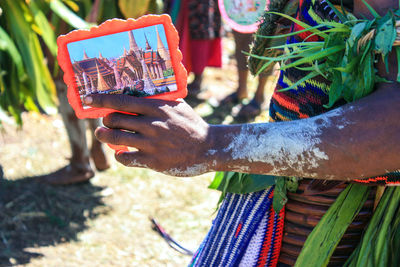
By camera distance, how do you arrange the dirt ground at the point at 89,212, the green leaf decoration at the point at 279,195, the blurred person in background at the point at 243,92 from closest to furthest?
the green leaf decoration at the point at 279,195
the dirt ground at the point at 89,212
the blurred person in background at the point at 243,92

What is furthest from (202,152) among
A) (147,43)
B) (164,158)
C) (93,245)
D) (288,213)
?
(93,245)

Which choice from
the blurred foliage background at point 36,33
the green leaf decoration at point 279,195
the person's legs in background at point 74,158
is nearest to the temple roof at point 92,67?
the green leaf decoration at point 279,195

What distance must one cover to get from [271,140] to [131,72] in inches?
13.5

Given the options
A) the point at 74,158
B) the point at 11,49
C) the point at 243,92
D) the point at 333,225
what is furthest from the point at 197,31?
the point at 333,225

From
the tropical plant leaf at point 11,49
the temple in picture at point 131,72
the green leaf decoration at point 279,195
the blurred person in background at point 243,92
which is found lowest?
the blurred person in background at point 243,92

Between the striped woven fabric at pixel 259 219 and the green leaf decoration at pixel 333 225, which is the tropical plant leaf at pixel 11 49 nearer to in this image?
the striped woven fabric at pixel 259 219

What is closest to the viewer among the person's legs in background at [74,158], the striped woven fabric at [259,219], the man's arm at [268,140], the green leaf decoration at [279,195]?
the man's arm at [268,140]

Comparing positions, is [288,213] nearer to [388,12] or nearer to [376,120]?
[376,120]

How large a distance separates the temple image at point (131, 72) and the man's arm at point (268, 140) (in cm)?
9

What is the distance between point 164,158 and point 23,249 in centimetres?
194

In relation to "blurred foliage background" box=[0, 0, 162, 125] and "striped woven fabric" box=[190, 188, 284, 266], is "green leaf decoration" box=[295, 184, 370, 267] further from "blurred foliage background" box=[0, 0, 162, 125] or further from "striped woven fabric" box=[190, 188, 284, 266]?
"blurred foliage background" box=[0, 0, 162, 125]

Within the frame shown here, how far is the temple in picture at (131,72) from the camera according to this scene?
101cm

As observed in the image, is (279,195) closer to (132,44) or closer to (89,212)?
(132,44)

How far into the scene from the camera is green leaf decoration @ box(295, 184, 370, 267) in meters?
1.20
